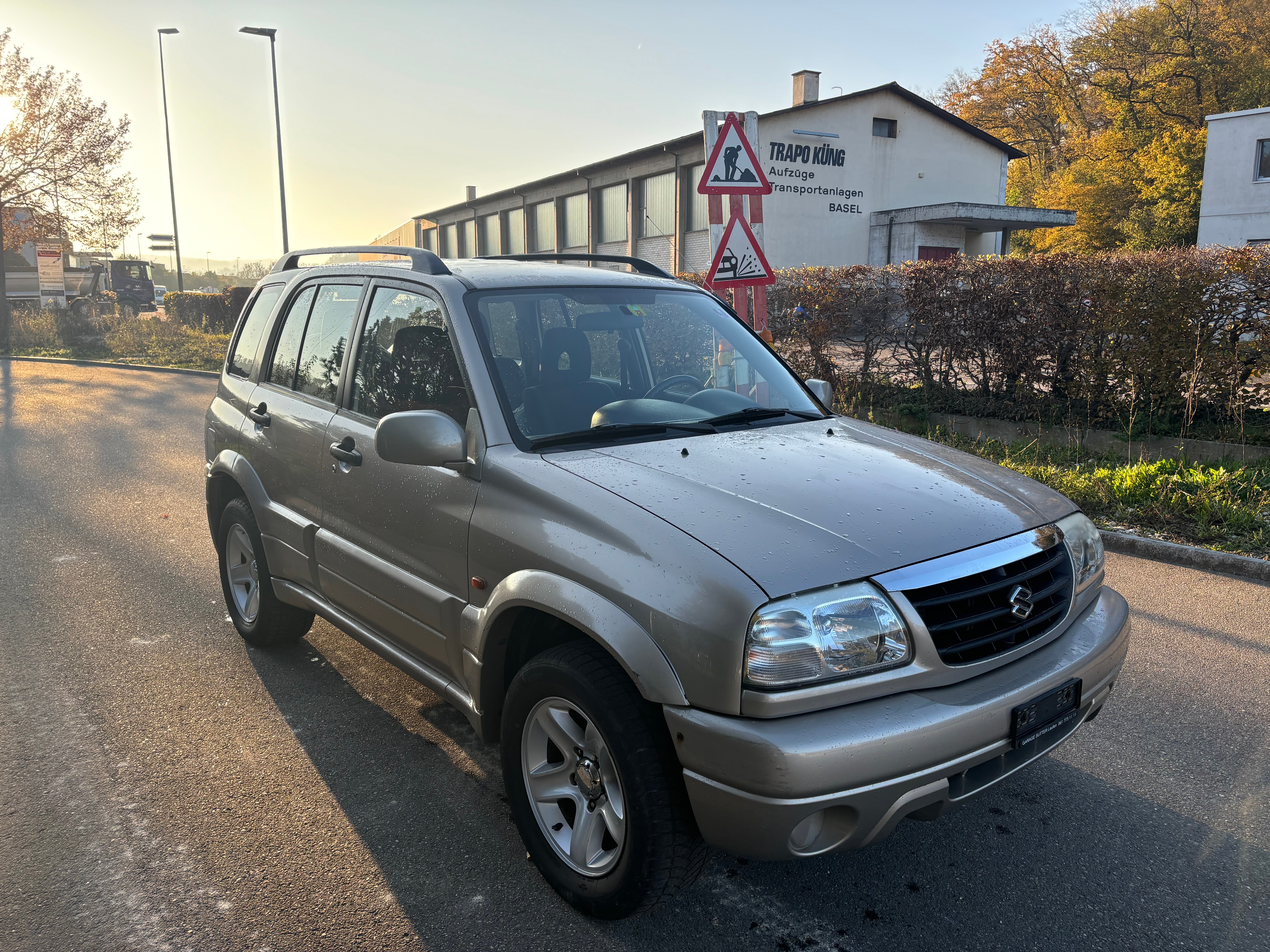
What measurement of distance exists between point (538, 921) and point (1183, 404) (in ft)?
26.0

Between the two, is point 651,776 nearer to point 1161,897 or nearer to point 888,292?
point 1161,897

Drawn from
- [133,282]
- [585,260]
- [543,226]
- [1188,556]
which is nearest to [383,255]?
[585,260]

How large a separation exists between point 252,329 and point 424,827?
293 cm

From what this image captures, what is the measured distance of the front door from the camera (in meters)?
3.11

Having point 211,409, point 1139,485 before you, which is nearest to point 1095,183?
point 1139,485

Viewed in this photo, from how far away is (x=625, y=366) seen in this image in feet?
11.8

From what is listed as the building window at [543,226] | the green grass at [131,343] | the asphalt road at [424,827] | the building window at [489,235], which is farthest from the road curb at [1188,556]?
the building window at [489,235]

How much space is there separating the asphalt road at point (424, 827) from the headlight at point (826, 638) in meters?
0.88

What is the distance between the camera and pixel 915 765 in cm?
226

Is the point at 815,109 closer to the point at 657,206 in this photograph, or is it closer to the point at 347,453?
the point at 657,206

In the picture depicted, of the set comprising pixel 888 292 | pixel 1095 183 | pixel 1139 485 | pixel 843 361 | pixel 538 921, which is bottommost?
pixel 538 921

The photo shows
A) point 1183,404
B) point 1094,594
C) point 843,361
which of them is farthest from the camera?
point 843,361

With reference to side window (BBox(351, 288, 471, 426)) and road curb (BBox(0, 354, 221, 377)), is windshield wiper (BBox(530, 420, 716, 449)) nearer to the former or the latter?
side window (BBox(351, 288, 471, 426))

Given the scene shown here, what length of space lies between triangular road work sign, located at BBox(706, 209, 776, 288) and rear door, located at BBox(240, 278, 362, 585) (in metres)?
3.80
